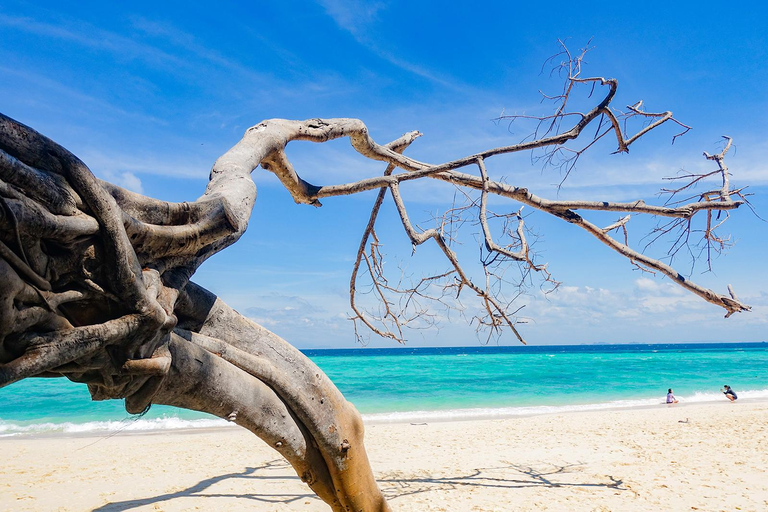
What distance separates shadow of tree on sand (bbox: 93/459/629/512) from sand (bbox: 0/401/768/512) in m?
0.02

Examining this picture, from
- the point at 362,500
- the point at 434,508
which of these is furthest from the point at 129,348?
the point at 434,508

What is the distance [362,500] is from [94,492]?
6134mm

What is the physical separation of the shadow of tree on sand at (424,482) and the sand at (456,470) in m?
0.02

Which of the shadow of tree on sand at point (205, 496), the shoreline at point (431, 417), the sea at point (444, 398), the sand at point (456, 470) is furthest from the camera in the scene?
the sea at point (444, 398)

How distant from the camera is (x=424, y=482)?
759 centimetres

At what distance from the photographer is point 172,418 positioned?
1656 cm

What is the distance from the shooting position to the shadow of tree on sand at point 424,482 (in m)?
6.71

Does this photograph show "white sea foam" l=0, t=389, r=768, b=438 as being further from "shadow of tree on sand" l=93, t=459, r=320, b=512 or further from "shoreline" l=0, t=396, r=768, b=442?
"shadow of tree on sand" l=93, t=459, r=320, b=512

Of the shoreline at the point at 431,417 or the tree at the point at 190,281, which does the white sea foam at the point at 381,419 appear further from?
the tree at the point at 190,281

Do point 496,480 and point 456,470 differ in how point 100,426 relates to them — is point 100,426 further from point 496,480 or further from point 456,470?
point 496,480

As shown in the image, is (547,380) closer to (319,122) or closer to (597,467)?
(597,467)

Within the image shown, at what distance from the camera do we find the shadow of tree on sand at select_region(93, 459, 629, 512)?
6.71m

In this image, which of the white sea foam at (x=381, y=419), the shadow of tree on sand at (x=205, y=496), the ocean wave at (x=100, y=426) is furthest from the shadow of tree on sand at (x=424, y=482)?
the ocean wave at (x=100, y=426)

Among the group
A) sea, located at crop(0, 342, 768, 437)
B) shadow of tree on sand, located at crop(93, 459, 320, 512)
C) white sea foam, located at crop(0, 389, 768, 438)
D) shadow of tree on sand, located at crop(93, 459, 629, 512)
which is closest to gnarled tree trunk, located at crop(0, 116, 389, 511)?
shadow of tree on sand, located at crop(93, 459, 320, 512)
